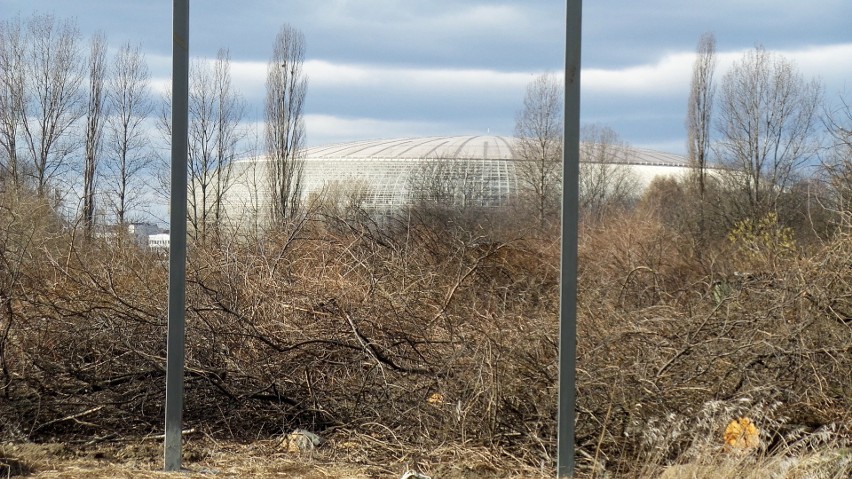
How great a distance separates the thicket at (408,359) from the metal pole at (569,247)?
1.20ft

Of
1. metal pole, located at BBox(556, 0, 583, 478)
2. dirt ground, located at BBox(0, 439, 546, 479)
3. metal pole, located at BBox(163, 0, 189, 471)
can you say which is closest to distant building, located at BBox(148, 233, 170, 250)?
dirt ground, located at BBox(0, 439, 546, 479)

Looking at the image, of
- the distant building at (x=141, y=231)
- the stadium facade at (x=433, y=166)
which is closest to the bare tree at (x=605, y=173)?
the stadium facade at (x=433, y=166)

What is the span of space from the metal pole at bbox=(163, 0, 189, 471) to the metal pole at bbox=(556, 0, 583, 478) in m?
2.17

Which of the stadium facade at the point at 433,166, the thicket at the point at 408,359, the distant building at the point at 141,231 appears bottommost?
the thicket at the point at 408,359

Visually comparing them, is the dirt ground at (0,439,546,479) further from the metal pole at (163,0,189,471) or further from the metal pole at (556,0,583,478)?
the metal pole at (556,0,583,478)

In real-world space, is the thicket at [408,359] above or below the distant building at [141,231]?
below

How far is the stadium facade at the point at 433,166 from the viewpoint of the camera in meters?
41.9

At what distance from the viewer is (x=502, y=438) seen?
595cm

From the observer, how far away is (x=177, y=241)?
520 cm

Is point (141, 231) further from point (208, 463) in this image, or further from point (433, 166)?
point (433, 166)

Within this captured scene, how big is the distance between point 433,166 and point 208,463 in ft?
125

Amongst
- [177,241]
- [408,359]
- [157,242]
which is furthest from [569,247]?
[157,242]

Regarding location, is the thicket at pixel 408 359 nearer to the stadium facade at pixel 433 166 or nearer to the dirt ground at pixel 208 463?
the dirt ground at pixel 208 463

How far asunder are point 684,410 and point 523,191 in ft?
121
